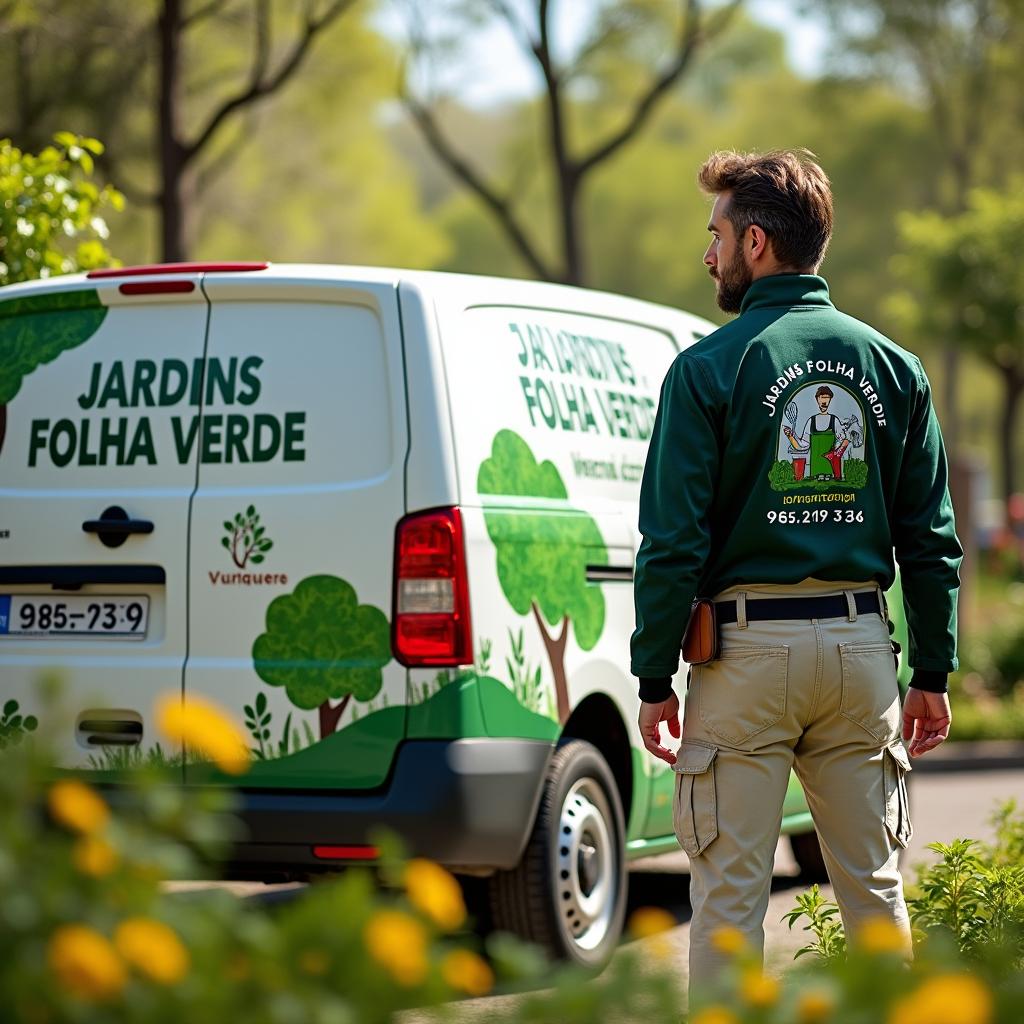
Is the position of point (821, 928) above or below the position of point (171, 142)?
below

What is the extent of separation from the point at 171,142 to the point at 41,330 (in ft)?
35.0

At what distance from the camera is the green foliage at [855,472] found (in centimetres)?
392

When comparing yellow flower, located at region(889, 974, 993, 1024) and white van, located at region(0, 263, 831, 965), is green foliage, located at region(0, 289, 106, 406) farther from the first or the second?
yellow flower, located at region(889, 974, 993, 1024)

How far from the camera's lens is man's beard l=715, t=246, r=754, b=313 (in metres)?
4.05

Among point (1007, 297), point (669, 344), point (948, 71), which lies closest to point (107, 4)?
point (1007, 297)

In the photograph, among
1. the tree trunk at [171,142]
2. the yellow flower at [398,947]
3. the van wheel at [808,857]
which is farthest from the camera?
the tree trunk at [171,142]

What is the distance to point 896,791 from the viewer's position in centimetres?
401

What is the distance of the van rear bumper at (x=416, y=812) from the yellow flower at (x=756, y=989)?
3.07 meters

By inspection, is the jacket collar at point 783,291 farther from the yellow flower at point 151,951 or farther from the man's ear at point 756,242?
the yellow flower at point 151,951

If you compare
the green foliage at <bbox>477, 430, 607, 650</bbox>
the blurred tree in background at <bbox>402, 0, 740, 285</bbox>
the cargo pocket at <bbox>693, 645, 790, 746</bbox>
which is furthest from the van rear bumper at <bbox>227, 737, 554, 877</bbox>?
the blurred tree in background at <bbox>402, 0, 740, 285</bbox>

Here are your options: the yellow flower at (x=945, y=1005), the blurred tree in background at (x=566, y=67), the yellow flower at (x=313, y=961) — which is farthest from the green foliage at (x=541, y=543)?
the blurred tree in background at (x=566, y=67)

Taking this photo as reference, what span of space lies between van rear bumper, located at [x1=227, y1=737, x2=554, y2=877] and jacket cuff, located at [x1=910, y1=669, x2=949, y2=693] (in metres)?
1.44

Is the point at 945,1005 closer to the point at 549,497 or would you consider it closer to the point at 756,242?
the point at 756,242

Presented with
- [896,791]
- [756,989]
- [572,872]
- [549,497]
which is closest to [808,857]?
[572,872]
